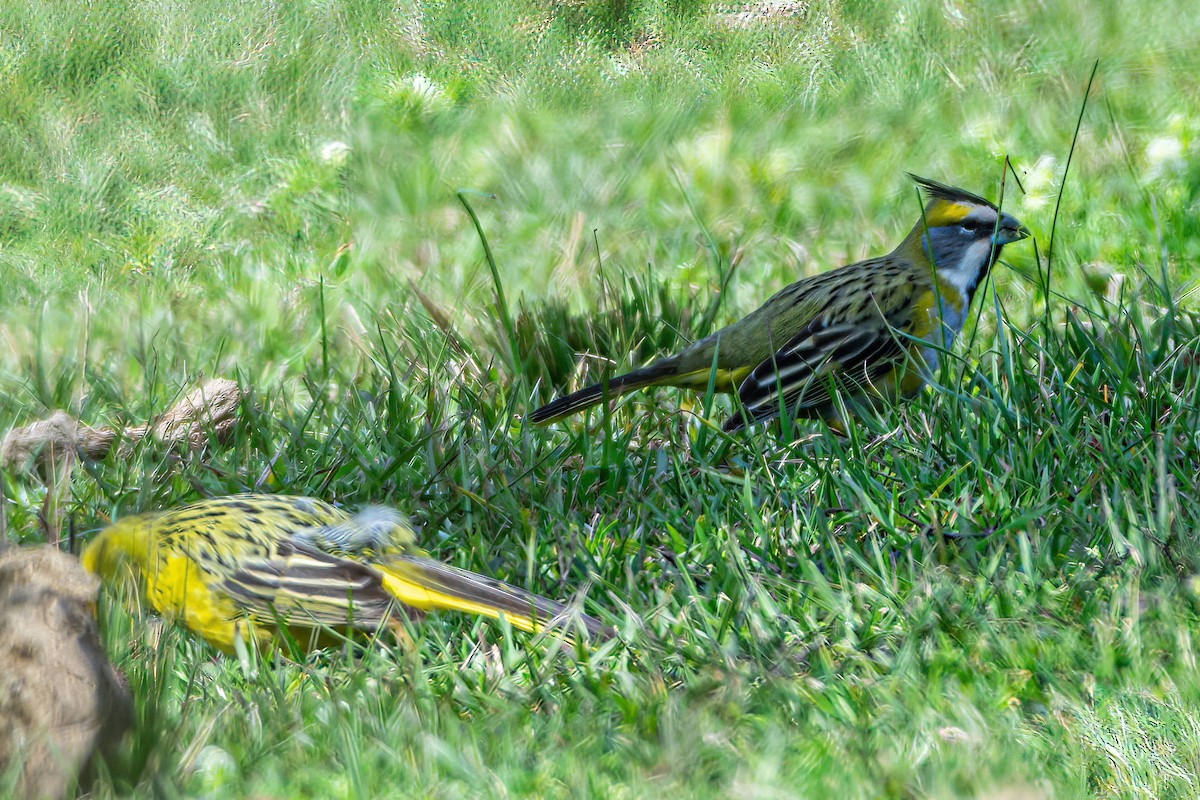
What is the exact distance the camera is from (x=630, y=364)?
18.5ft

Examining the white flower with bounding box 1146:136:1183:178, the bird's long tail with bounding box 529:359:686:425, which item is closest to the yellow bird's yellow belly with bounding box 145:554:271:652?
the bird's long tail with bounding box 529:359:686:425

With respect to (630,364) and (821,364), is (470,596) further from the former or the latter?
(630,364)

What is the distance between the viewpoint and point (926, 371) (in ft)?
16.3

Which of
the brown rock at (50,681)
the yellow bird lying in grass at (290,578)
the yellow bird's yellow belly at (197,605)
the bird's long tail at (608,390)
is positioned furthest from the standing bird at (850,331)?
the brown rock at (50,681)

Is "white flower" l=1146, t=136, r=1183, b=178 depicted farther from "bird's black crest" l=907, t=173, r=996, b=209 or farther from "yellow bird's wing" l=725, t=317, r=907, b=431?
"yellow bird's wing" l=725, t=317, r=907, b=431

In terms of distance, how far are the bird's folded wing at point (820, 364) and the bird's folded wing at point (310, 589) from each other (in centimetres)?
197

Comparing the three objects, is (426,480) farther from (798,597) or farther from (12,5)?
(12,5)

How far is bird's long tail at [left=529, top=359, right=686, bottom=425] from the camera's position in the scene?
495 centimetres

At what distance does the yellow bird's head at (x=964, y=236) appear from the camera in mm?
5527

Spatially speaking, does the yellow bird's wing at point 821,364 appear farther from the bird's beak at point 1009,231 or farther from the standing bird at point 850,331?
the bird's beak at point 1009,231

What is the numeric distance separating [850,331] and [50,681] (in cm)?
346

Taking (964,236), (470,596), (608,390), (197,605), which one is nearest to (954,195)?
(964,236)

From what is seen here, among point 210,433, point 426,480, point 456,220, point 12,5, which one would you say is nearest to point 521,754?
point 426,480

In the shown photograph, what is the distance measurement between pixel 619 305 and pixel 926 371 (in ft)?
4.48
